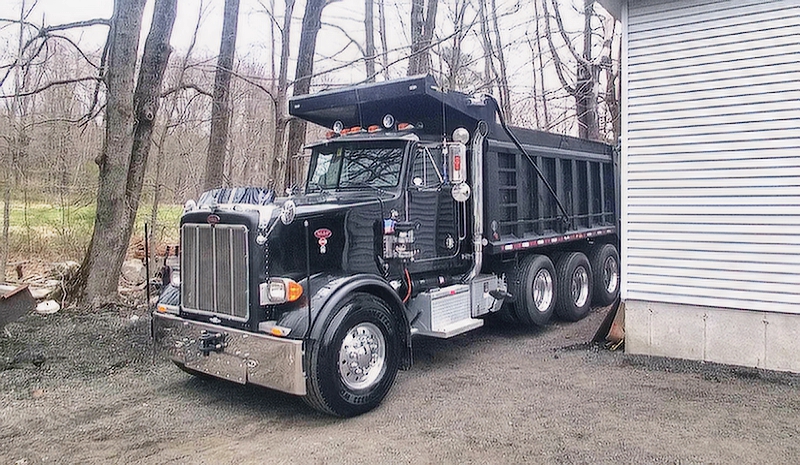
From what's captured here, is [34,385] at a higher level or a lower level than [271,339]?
lower

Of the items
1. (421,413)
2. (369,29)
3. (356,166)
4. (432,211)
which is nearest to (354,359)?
(421,413)

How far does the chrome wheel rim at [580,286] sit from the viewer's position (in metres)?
8.93

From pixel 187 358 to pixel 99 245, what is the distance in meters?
3.88

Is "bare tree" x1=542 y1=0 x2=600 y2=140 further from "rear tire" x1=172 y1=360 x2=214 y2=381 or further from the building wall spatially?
"rear tire" x1=172 y1=360 x2=214 y2=381

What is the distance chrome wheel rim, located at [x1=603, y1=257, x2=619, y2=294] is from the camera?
32.4ft

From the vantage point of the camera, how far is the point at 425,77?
6.16m

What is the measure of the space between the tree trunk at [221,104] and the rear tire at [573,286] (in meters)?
6.74

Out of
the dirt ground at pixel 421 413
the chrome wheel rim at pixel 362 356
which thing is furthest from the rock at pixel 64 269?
the chrome wheel rim at pixel 362 356

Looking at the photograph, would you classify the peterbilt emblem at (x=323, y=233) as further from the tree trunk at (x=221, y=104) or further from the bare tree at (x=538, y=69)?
the bare tree at (x=538, y=69)

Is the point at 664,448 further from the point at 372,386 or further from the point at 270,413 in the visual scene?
the point at 270,413

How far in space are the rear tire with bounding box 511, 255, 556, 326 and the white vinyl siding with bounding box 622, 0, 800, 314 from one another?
145 centimetres

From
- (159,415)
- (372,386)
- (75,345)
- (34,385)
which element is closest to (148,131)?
(75,345)

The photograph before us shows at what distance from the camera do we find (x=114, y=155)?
8164 millimetres

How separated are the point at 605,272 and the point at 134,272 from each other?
9.24 meters
